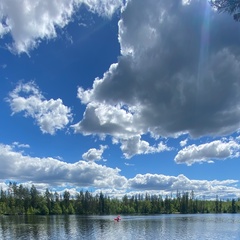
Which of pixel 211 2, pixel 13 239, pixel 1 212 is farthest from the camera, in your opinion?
pixel 1 212

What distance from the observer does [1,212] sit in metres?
197

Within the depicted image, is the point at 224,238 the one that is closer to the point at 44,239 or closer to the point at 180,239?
the point at 180,239

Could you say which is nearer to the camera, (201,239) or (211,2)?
(211,2)

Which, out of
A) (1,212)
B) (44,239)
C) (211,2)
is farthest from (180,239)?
(1,212)

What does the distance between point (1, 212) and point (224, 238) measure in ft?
527

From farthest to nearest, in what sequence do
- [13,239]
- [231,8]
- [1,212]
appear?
[1,212], [13,239], [231,8]

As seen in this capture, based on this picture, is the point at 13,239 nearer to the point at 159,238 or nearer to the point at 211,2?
the point at 159,238

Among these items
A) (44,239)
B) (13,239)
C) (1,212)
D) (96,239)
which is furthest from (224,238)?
(1,212)

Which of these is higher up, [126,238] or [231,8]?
[231,8]

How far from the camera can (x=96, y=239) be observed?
7162 centimetres

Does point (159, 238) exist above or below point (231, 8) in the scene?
below

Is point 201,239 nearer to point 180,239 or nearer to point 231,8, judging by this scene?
point 180,239

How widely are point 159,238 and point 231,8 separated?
58498 millimetres

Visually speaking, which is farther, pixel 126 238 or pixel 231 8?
pixel 126 238
